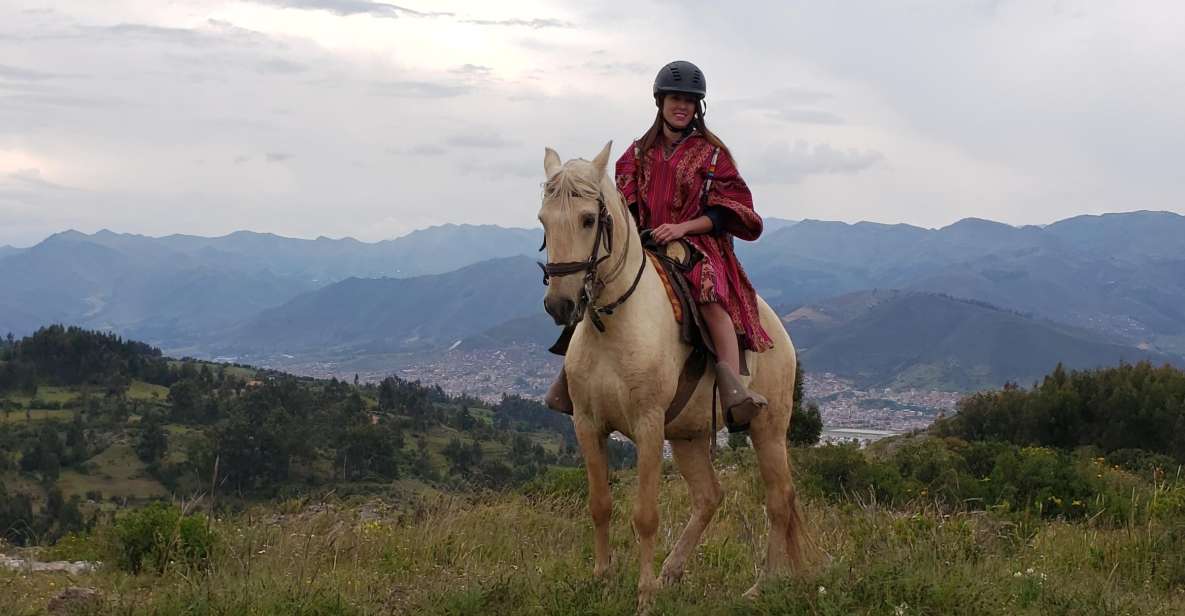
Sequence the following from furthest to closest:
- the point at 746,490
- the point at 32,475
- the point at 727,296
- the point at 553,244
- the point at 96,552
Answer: the point at 32,475 < the point at 746,490 < the point at 96,552 < the point at 727,296 < the point at 553,244

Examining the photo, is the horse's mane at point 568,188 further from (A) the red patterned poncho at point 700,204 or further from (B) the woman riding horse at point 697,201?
(A) the red patterned poncho at point 700,204

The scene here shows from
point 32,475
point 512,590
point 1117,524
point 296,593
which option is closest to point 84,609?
point 296,593

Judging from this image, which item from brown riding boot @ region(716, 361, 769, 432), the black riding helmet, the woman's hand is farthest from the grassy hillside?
the black riding helmet

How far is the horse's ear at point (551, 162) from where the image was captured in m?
5.74

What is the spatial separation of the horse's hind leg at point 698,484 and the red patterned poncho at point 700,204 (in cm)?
87

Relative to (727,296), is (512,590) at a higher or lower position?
lower

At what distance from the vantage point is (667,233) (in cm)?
635

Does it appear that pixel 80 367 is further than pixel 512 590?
Yes

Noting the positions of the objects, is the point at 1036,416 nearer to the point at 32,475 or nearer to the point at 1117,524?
the point at 1117,524

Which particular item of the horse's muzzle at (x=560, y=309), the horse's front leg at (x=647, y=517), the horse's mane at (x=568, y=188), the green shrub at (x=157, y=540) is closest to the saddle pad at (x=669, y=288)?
the horse's front leg at (x=647, y=517)

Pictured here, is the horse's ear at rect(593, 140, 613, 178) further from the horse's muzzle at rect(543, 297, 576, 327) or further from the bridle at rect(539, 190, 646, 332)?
the horse's muzzle at rect(543, 297, 576, 327)

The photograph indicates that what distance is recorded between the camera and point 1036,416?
107 feet

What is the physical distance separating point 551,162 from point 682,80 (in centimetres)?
122

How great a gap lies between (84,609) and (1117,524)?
32.9ft
